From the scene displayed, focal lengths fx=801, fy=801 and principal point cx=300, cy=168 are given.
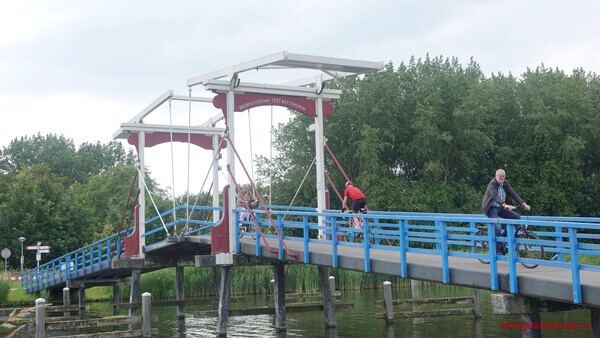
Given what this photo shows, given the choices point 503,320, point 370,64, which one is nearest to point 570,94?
point 503,320

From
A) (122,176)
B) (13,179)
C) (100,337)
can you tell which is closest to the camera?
→ (100,337)

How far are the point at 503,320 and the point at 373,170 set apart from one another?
27661 mm

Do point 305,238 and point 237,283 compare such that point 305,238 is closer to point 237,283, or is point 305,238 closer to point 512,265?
point 512,265

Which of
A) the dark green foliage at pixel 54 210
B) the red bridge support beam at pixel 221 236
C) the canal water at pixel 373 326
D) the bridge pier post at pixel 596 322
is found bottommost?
the canal water at pixel 373 326

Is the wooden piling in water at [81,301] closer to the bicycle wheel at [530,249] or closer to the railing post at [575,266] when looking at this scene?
the bicycle wheel at [530,249]

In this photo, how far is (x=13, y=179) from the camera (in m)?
73.4

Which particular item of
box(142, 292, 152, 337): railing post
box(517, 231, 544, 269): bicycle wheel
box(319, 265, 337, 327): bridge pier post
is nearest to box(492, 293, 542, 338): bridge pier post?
box(517, 231, 544, 269): bicycle wheel

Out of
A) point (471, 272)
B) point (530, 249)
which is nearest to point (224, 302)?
point (471, 272)

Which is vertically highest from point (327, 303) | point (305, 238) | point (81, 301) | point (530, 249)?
point (305, 238)

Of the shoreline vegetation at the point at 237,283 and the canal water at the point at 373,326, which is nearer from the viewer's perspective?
Result: the canal water at the point at 373,326

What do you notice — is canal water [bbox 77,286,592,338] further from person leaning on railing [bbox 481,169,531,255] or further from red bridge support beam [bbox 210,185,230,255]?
person leaning on railing [bbox 481,169,531,255]

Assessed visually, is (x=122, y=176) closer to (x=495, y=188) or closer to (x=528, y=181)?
(x=528, y=181)

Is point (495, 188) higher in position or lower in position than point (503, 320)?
higher

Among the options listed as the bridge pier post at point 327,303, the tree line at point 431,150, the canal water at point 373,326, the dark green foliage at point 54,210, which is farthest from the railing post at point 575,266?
the dark green foliage at point 54,210
